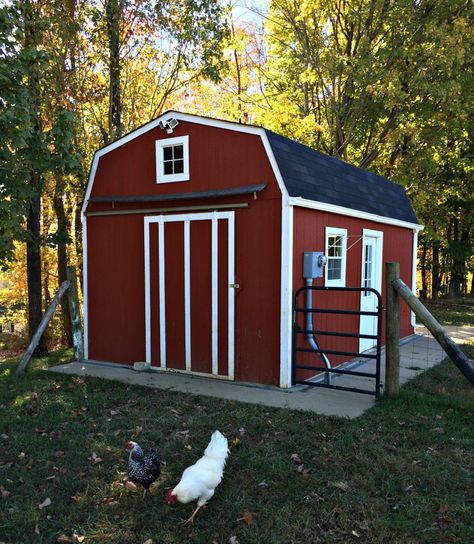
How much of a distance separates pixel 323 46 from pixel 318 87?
168 cm

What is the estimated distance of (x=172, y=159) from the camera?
23.2 feet

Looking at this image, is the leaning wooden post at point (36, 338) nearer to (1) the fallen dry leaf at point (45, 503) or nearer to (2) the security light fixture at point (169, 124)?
(2) the security light fixture at point (169, 124)

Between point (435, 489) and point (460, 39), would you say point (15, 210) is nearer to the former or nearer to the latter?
point (435, 489)

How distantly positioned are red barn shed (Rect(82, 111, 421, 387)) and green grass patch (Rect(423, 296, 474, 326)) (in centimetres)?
661

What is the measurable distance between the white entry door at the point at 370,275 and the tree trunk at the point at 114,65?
6052mm

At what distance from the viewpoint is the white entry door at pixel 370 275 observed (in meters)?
8.32

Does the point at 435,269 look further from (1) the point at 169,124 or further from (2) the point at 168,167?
(1) the point at 169,124

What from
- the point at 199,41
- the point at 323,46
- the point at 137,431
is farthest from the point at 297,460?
the point at 323,46

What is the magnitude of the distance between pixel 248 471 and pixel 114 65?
9135 millimetres

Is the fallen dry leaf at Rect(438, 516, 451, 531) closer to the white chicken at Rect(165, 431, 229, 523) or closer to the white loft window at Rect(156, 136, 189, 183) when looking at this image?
the white chicken at Rect(165, 431, 229, 523)

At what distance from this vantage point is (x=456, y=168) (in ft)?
58.2

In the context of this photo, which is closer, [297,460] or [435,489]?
[435,489]

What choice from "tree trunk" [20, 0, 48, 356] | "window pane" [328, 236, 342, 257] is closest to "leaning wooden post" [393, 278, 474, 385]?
"window pane" [328, 236, 342, 257]

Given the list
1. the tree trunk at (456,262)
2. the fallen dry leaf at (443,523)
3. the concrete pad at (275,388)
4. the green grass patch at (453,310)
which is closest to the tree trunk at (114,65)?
the concrete pad at (275,388)
